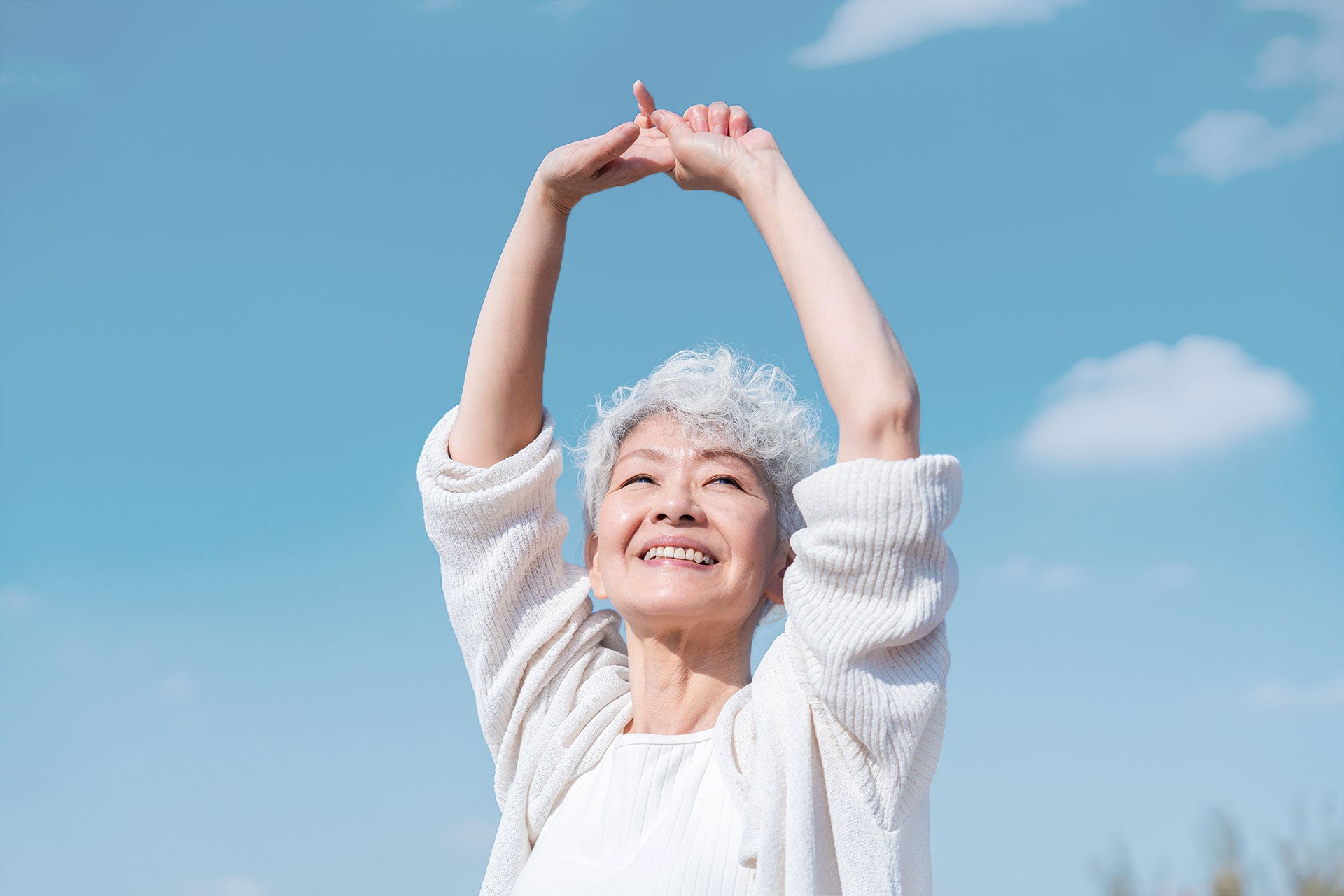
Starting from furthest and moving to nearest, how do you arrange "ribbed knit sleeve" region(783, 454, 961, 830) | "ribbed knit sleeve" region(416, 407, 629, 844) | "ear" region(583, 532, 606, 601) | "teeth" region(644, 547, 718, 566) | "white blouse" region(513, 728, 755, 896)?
"ear" region(583, 532, 606, 601) → "ribbed knit sleeve" region(416, 407, 629, 844) → "teeth" region(644, 547, 718, 566) → "white blouse" region(513, 728, 755, 896) → "ribbed knit sleeve" region(783, 454, 961, 830)

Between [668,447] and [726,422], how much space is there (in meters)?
0.15

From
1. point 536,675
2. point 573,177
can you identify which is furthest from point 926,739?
point 573,177

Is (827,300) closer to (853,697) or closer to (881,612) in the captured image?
(881,612)

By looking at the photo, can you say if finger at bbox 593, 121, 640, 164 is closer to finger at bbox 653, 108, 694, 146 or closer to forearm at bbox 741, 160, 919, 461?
finger at bbox 653, 108, 694, 146

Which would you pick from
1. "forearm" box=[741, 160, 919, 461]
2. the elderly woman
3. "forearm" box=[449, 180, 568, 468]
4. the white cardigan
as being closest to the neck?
the elderly woman

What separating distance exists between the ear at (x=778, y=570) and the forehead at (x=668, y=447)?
204 mm

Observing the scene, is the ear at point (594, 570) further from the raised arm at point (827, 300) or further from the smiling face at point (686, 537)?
the raised arm at point (827, 300)

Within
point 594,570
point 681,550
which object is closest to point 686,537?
point 681,550

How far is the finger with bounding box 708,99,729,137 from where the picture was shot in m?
2.73

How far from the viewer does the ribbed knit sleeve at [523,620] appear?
2.83 meters

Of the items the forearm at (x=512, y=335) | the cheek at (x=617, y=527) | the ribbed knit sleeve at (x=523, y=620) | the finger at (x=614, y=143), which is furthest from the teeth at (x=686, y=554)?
the finger at (x=614, y=143)

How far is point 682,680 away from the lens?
2781 millimetres

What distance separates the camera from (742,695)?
2.68 m

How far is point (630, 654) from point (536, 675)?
0.24 m
